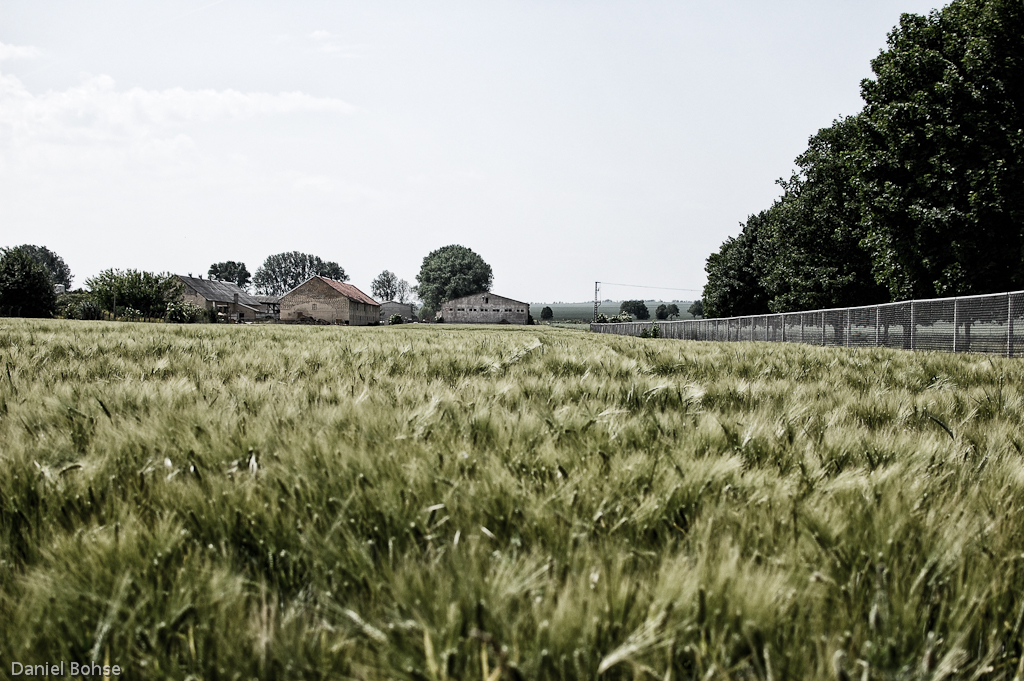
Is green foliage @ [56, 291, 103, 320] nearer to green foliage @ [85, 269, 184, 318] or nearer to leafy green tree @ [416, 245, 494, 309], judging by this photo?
green foliage @ [85, 269, 184, 318]

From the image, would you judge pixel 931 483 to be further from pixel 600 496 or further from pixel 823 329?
pixel 823 329

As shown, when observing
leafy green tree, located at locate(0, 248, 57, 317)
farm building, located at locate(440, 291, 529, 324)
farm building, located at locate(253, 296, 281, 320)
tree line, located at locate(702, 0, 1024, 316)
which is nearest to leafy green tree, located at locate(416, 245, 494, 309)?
farm building, located at locate(440, 291, 529, 324)

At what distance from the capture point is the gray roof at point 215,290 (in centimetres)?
7856

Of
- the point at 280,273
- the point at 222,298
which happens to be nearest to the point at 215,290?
the point at 222,298

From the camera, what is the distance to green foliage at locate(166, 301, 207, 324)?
50.5m

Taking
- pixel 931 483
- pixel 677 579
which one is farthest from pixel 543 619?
pixel 931 483

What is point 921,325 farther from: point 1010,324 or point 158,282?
point 158,282

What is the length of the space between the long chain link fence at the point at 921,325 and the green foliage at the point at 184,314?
Answer: 171 ft

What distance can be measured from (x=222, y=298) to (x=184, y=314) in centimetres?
3448

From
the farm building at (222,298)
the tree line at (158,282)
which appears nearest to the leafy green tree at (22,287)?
the tree line at (158,282)

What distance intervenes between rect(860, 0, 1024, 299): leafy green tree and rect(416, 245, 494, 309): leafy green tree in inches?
3483

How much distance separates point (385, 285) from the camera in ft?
534

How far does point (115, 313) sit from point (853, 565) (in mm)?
69292

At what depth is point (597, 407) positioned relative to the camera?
2.28m
